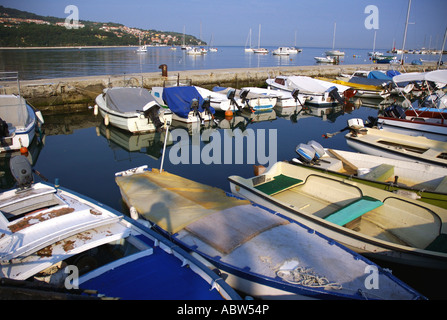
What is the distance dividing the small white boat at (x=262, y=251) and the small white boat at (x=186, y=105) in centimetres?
1146

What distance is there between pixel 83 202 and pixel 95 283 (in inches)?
89.6

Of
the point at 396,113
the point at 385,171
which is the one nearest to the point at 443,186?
the point at 385,171

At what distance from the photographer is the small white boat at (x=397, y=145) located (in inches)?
389

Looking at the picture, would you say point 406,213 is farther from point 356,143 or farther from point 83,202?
point 83,202

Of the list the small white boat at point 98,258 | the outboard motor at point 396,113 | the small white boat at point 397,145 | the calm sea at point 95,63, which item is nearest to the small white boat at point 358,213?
the small white boat at point 98,258

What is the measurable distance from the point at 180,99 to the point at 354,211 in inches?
518

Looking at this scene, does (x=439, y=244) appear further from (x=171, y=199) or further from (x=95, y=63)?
(x=95, y=63)

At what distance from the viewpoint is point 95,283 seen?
12.6ft

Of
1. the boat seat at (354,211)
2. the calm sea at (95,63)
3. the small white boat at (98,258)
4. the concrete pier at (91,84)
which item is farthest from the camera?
the calm sea at (95,63)

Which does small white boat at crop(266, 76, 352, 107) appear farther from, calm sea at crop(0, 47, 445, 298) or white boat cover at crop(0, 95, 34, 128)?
white boat cover at crop(0, 95, 34, 128)

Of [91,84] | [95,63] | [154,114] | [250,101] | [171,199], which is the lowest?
[171,199]

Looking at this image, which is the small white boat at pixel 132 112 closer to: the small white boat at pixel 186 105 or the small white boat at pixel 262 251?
the small white boat at pixel 186 105

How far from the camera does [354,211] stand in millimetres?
6578
